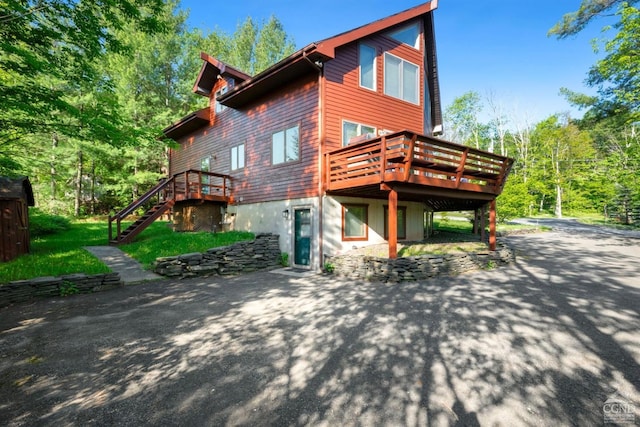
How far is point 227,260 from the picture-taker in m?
9.85

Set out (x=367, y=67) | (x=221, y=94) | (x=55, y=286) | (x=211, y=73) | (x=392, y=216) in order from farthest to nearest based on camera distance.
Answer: (x=211, y=73), (x=221, y=94), (x=367, y=67), (x=392, y=216), (x=55, y=286)

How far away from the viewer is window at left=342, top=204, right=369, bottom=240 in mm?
10742

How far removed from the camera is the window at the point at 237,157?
45.5 feet

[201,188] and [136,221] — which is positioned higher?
[201,188]

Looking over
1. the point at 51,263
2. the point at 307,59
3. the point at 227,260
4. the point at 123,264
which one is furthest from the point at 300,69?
the point at 51,263

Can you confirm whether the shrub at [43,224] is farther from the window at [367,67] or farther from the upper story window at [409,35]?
the upper story window at [409,35]

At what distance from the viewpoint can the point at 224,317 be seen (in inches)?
218

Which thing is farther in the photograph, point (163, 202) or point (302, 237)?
point (163, 202)

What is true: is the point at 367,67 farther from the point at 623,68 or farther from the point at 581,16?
the point at 581,16

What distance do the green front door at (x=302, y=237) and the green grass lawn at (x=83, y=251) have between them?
2.14 metres

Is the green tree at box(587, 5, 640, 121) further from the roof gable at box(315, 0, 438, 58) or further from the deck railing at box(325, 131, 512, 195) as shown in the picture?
the deck railing at box(325, 131, 512, 195)

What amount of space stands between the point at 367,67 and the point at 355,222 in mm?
6201

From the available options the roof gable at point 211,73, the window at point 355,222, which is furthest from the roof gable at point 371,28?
the roof gable at point 211,73

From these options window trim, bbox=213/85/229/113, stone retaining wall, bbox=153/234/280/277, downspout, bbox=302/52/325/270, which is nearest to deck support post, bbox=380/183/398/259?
downspout, bbox=302/52/325/270
